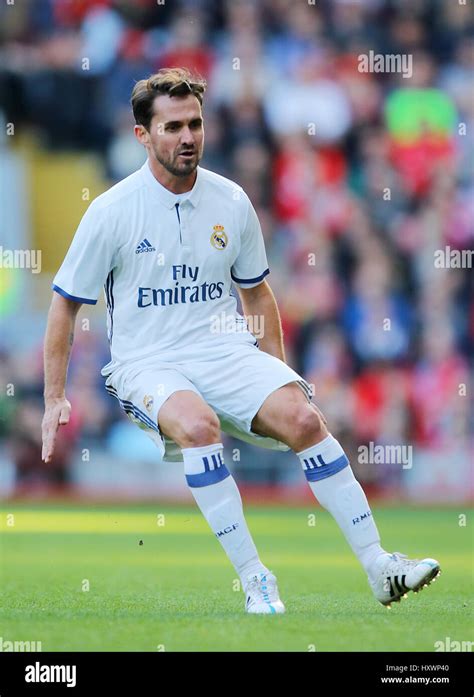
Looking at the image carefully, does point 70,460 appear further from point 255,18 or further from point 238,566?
point 238,566

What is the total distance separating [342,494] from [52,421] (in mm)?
1399

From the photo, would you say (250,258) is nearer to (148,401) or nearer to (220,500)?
(148,401)

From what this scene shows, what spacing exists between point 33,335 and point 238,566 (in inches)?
401

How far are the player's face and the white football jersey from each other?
23 centimetres

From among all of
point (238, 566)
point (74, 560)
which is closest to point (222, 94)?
point (74, 560)

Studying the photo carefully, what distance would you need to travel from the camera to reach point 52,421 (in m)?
6.70

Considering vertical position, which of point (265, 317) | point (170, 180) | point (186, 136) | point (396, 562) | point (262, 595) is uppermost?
point (186, 136)

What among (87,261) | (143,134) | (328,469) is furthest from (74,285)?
(328,469)

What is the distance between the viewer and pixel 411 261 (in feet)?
54.0

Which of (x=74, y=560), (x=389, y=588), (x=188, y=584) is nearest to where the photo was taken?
(x=389, y=588)

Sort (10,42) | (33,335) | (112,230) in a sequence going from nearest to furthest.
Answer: (112,230) → (33,335) → (10,42)

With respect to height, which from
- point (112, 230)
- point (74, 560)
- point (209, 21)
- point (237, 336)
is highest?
point (209, 21)

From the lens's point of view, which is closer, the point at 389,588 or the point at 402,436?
the point at 389,588

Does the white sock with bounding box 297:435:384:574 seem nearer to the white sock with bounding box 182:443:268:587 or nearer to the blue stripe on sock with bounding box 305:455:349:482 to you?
the blue stripe on sock with bounding box 305:455:349:482
